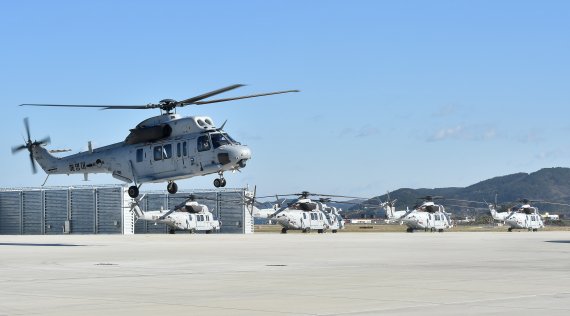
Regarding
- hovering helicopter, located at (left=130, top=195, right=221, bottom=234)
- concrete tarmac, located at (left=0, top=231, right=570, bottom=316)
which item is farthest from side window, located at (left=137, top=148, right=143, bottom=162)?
hovering helicopter, located at (left=130, top=195, right=221, bottom=234)

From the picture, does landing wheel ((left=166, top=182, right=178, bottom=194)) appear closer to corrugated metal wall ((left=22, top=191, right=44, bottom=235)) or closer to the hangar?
the hangar

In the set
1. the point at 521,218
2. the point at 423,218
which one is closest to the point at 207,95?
the point at 423,218

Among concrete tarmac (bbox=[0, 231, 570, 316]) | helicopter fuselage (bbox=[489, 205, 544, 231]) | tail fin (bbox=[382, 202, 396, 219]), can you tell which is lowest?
concrete tarmac (bbox=[0, 231, 570, 316])

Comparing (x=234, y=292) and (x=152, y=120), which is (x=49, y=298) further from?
(x=152, y=120)

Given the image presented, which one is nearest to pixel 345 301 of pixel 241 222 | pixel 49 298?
pixel 49 298

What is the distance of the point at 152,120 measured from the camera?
45969 mm

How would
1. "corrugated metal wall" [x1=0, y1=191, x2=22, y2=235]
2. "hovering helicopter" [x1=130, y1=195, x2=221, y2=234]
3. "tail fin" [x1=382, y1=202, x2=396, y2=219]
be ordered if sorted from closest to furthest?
1. "hovering helicopter" [x1=130, y1=195, x2=221, y2=234]
2. "corrugated metal wall" [x1=0, y1=191, x2=22, y2=235]
3. "tail fin" [x1=382, y1=202, x2=396, y2=219]

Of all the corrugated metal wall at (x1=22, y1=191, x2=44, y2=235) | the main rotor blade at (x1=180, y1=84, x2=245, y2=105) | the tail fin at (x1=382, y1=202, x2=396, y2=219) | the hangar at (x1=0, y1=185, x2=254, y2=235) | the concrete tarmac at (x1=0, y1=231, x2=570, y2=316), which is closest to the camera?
the concrete tarmac at (x1=0, y1=231, x2=570, y2=316)

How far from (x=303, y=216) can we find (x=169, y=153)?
3980 centimetres

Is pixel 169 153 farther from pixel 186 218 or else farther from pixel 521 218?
pixel 521 218

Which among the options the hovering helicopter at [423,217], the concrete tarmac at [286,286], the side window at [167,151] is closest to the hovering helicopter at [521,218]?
the hovering helicopter at [423,217]

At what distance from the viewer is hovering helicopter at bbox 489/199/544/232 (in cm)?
A: 9800

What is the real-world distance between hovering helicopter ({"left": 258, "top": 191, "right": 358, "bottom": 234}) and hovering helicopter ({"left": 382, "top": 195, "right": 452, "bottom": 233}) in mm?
7178

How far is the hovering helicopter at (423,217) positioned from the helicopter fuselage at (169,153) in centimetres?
4637
